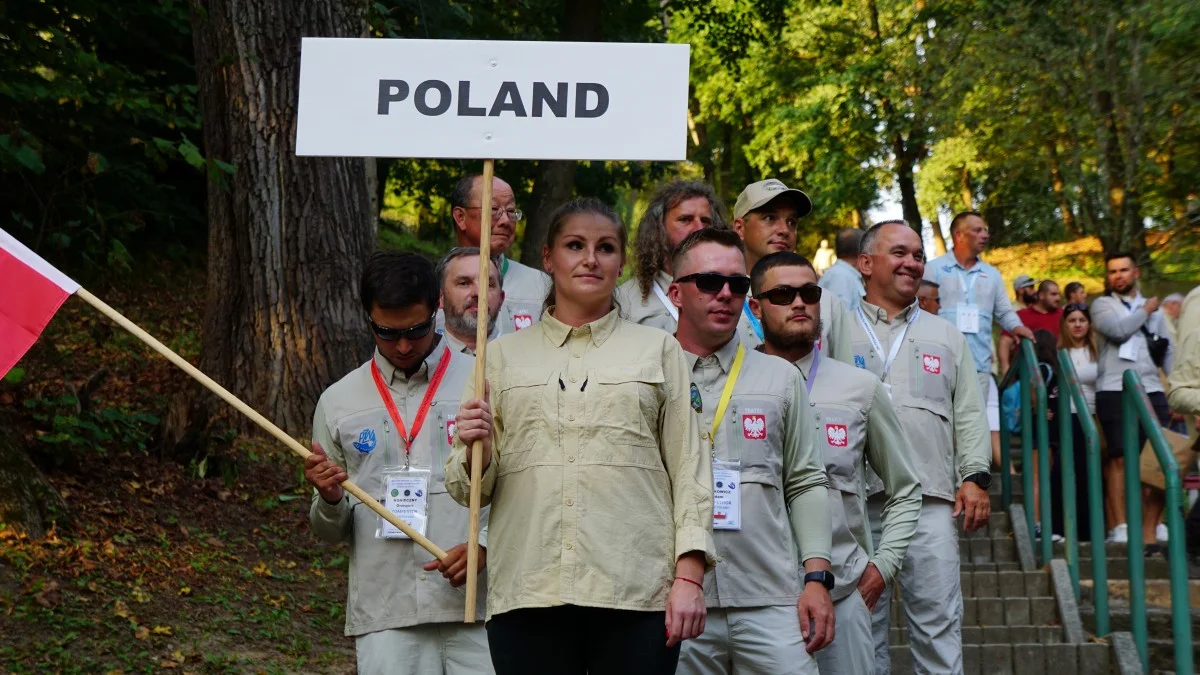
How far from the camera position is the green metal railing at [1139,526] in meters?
6.53

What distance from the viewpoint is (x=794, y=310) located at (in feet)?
17.9

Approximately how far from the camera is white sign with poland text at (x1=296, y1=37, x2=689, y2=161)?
14.3ft

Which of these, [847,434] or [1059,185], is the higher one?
[1059,185]

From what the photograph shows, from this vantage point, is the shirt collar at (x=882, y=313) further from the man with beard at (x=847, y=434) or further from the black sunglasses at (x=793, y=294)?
the black sunglasses at (x=793, y=294)

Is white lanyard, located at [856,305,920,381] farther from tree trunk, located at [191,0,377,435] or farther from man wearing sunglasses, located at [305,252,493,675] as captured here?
tree trunk, located at [191,0,377,435]

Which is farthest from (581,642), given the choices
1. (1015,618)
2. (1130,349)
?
(1130,349)

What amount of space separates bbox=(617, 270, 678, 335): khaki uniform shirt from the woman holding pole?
5.54 ft

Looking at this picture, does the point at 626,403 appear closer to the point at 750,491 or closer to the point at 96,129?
the point at 750,491

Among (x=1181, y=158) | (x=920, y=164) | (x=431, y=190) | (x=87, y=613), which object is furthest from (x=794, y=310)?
(x=920, y=164)

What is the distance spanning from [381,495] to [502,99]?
4.17 feet

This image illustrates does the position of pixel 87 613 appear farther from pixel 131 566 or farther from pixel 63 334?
pixel 63 334

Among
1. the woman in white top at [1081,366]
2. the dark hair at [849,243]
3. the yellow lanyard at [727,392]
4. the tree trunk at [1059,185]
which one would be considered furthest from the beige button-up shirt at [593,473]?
the tree trunk at [1059,185]

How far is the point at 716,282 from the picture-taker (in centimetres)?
471

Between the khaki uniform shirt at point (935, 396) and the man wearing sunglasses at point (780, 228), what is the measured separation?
36 centimetres
